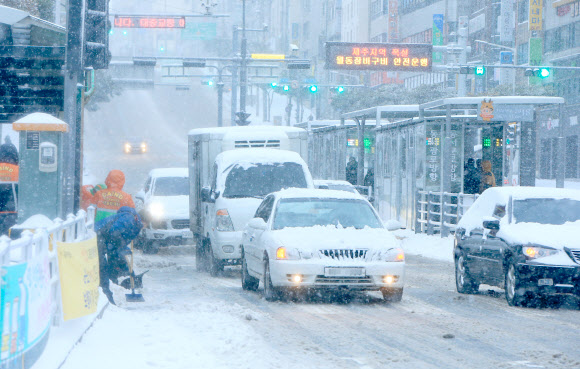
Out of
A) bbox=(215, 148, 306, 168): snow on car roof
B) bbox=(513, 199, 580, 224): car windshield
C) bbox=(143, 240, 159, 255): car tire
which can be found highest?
bbox=(215, 148, 306, 168): snow on car roof

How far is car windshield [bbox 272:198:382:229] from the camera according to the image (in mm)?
14008

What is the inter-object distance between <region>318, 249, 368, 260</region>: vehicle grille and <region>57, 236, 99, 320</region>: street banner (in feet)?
11.8

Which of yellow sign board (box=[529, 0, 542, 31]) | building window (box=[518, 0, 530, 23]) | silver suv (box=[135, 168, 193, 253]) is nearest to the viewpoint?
silver suv (box=[135, 168, 193, 253])

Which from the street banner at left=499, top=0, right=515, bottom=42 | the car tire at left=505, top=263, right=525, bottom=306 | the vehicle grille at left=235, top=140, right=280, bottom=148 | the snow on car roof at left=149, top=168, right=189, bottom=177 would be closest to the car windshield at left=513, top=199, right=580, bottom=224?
the car tire at left=505, top=263, right=525, bottom=306

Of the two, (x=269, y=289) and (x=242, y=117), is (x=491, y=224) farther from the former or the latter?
(x=242, y=117)

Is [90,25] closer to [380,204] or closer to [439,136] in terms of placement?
[439,136]

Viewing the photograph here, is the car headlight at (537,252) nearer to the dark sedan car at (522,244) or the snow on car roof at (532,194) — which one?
the dark sedan car at (522,244)

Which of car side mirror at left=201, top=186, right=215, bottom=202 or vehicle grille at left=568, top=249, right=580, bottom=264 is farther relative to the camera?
car side mirror at left=201, top=186, right=215, bottom=202

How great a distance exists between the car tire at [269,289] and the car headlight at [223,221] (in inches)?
143

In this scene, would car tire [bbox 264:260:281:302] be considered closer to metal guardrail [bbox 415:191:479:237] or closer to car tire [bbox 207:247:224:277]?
car tire [bbox 207:247:224:277]

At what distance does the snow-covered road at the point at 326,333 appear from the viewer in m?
8.60

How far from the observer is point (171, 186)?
24.1m

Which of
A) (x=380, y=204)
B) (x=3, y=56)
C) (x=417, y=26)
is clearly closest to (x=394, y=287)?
(x=3, y=56)

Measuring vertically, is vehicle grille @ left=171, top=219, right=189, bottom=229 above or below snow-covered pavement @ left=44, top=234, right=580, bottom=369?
above
